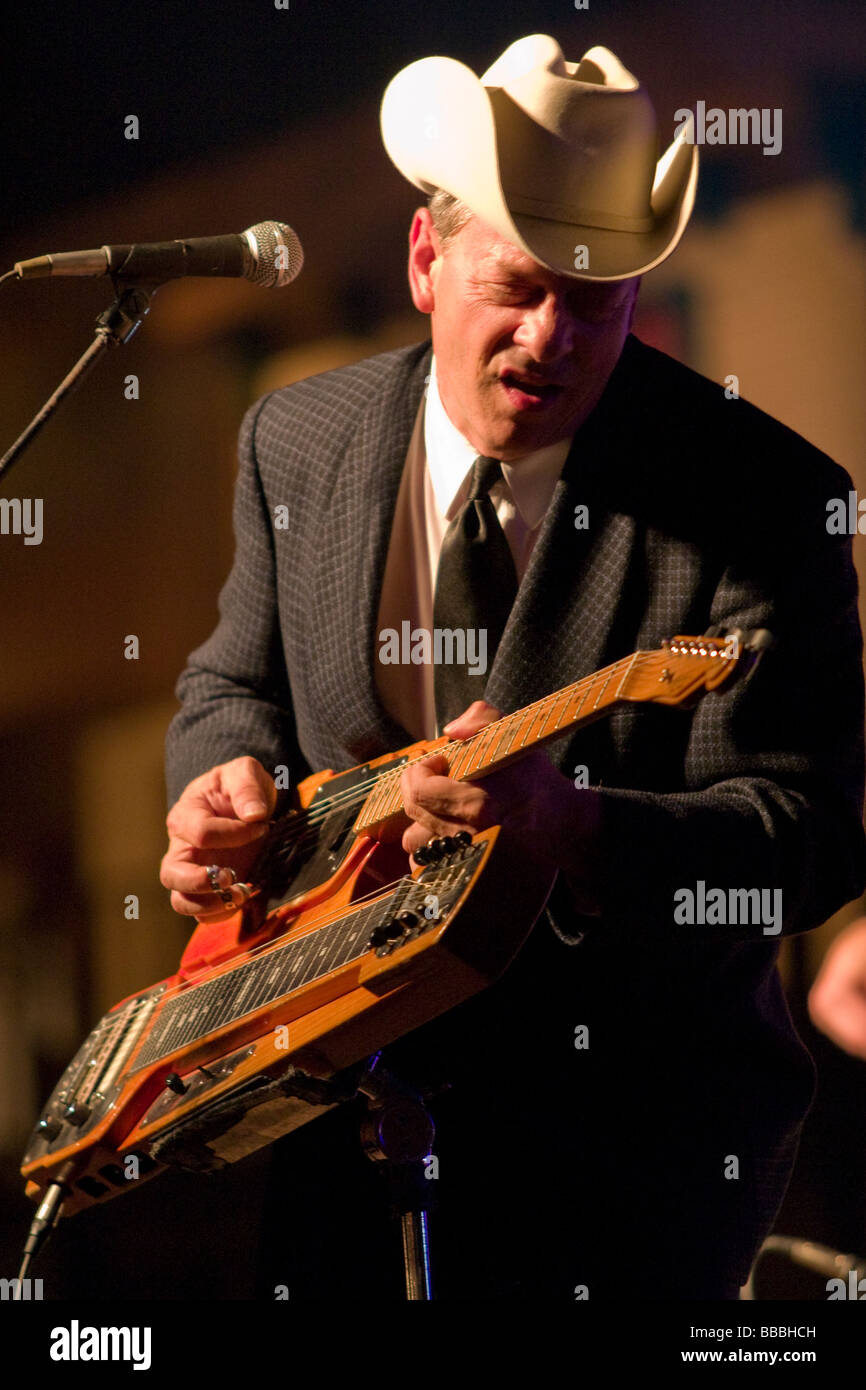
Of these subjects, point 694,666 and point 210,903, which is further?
point 210,903

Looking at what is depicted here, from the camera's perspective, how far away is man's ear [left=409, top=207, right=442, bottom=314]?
189 cm

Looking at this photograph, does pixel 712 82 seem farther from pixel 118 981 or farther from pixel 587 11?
pixel 118 981

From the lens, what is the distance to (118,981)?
306cm

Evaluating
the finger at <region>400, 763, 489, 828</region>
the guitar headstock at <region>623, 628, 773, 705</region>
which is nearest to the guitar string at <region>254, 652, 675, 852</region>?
the finger at <region>400, 763, 489, 828</region>

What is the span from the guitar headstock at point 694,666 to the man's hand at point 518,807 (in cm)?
17

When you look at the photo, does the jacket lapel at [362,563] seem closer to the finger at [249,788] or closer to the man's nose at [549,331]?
the finger at [249,788]

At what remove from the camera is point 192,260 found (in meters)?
1.61

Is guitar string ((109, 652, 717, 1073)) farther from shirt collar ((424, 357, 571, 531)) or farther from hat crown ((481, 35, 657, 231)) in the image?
hat crown ((481, 35, 657, 231))

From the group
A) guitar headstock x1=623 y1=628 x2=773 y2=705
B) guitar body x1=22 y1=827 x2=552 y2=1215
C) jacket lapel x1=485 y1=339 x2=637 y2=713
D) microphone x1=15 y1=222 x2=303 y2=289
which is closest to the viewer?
guitar headstock x1=623 y1=628 x2=773 y2=705

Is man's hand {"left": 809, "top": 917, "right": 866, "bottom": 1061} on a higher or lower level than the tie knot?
lower

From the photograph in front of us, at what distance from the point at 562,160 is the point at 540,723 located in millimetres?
738

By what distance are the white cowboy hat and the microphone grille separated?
9.8 inches

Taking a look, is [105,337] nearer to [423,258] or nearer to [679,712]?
[423,258]

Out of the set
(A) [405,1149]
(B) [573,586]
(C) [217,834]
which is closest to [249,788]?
(C) [217,834]
